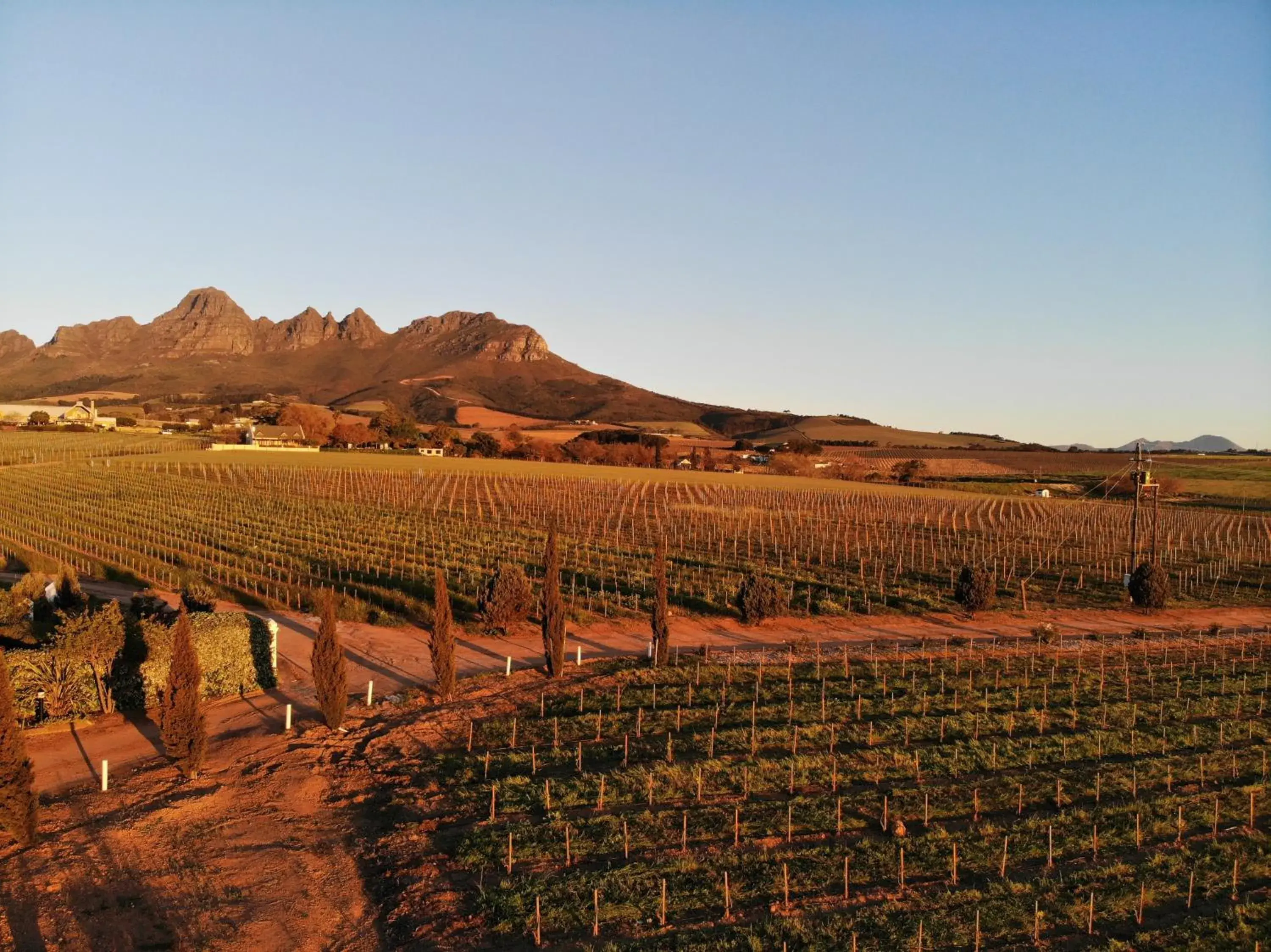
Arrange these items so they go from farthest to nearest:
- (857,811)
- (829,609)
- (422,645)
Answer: (829,609) < (422,645) < (857,811)

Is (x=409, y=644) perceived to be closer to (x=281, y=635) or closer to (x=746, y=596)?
(x=281, y=635)

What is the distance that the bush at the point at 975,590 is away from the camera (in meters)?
28.1

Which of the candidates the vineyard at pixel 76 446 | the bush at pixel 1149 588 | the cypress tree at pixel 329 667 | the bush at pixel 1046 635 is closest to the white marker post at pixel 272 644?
the cypress tree at pixel 329 667

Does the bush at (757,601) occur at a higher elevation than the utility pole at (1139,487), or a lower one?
lower

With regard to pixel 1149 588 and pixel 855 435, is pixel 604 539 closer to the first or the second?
pixel 1149 588

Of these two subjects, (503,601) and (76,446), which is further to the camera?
(76,446)

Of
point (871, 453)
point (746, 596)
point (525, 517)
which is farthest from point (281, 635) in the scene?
point (871, 453)

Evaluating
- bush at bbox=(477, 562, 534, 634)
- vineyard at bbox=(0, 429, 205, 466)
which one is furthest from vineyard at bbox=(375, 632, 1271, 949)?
vineyard at bbox=(0, 429, 205, 466)

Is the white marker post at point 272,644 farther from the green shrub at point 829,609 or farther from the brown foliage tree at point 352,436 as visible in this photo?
the brown foliage tree at point 352,436

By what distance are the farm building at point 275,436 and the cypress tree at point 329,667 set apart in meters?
101

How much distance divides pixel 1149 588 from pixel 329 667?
93.5 ft

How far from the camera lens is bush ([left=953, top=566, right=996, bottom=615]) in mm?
28109

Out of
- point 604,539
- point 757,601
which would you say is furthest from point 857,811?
point 604,539

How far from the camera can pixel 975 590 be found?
28.1 m
